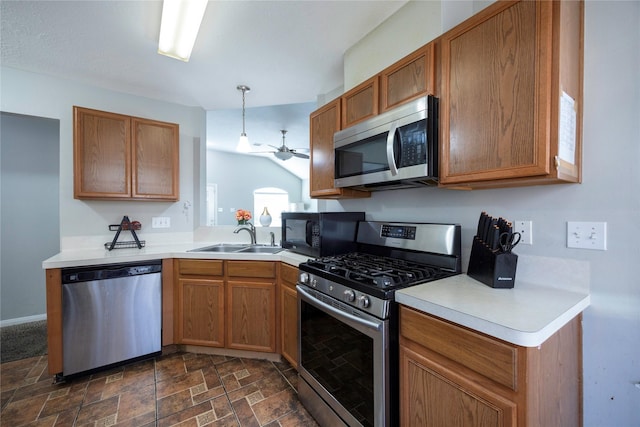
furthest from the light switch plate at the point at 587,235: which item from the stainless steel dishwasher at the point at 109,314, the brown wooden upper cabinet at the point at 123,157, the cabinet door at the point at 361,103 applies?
the brown wooden upper cabinet at the point at 123,157

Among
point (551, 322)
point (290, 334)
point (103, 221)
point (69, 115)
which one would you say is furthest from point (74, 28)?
point (551, 322)

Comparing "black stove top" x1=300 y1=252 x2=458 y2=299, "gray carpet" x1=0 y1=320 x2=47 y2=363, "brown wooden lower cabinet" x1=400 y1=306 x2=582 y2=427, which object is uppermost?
"black stove top" x1=300 y1=252 x2=458 y2=299

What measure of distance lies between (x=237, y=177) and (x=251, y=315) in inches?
276

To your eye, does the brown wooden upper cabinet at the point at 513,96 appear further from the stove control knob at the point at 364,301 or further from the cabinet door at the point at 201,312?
the cabinet door at the point at 201,312

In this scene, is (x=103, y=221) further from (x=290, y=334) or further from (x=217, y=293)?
(x=290, y=334)

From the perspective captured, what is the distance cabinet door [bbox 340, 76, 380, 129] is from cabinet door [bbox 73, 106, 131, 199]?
1.99m

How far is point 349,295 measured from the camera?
125cm

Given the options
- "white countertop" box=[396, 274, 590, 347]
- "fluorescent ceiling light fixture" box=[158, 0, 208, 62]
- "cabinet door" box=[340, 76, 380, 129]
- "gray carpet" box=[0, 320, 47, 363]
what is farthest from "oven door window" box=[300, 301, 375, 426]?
"gray carpet" box=[0, 320, 47, 363]

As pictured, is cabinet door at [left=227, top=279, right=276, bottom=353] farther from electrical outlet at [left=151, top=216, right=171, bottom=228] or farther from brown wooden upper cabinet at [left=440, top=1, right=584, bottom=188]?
brown wooden upper cabinet at [left=440, top=1, right=584, bottom=188]

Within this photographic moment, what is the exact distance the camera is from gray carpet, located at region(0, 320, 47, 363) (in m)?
2.24

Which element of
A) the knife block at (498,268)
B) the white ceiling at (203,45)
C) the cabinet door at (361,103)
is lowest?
the knife block at (498,268)

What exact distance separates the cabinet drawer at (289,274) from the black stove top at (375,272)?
0.29m

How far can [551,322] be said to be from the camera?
816 millimetres

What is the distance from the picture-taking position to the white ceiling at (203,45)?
5.38 ft
